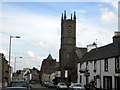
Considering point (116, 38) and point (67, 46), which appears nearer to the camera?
point (116, 38)

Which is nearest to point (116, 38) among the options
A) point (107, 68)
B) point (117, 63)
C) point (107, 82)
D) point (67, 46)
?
point (107, 68)

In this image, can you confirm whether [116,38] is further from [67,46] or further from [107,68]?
[67,46]

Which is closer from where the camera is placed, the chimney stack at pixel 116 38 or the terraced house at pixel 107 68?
the terraced house at pixel 107 68

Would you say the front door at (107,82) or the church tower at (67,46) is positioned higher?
the church tower at (67,46)

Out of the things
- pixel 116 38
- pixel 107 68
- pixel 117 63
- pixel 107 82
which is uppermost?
pixel 116 38

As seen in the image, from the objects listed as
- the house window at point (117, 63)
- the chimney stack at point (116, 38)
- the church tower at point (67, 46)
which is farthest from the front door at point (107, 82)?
the church tower at point (67, 46)

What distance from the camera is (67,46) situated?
108875 millimetres

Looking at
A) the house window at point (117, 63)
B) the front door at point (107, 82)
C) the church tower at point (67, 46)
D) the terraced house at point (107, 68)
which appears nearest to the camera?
the house window at point (117, 63)

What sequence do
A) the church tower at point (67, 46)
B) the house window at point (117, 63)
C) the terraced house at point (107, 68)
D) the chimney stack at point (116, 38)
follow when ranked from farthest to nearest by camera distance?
the church tower at point (67, 46), the chimney stack at point (116, 38), the terraced house at point (107, 68), the house window at point (117, 63)

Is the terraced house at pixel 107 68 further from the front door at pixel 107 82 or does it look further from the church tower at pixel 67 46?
the church tower at pixel 67 46

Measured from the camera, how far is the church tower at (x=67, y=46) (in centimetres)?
10688

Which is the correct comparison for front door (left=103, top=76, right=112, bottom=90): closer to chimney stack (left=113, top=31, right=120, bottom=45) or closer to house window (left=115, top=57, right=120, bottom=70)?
house window (left=115, top=57, right=120, bottom=70)

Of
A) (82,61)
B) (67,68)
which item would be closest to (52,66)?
(67,68)

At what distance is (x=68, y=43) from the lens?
108812 millimetres
